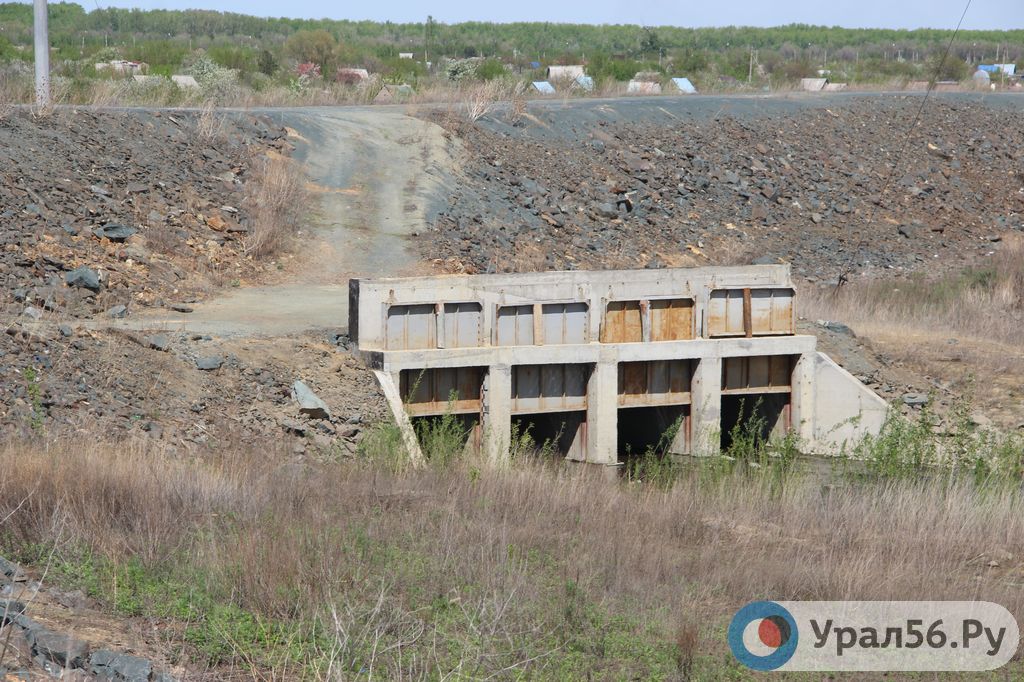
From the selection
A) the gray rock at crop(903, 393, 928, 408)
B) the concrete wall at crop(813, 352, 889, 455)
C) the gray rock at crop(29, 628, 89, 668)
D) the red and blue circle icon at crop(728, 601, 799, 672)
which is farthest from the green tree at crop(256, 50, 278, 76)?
the gray rock at crop(29, 628, 89, 668)

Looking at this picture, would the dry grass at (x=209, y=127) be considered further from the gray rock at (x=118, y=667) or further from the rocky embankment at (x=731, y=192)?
the gray rock at (x=118, y=667)

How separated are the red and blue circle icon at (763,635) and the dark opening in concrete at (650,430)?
28.6 feet

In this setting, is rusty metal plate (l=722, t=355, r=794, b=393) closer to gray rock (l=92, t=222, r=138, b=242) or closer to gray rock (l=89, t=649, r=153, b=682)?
gray rock (l=92, t=222, r=138, b=242)

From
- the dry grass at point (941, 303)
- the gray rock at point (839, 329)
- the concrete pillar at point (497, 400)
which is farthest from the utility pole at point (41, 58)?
the gray rock at point (839, 329)

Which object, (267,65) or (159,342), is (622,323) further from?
(267,65)

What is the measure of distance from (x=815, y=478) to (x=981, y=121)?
25.7m

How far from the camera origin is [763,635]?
7801mm

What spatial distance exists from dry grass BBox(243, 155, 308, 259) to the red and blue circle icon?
13.6m

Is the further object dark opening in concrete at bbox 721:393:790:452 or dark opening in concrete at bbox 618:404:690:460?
dark opening in concrete at bbox 721:393:790:452

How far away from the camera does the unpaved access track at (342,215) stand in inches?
651

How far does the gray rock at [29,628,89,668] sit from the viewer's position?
19.9ft

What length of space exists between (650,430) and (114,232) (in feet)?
27.3

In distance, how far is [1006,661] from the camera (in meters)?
7.62

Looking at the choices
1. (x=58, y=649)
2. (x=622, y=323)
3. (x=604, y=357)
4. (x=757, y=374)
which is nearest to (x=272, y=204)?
(x=622, y=323)
